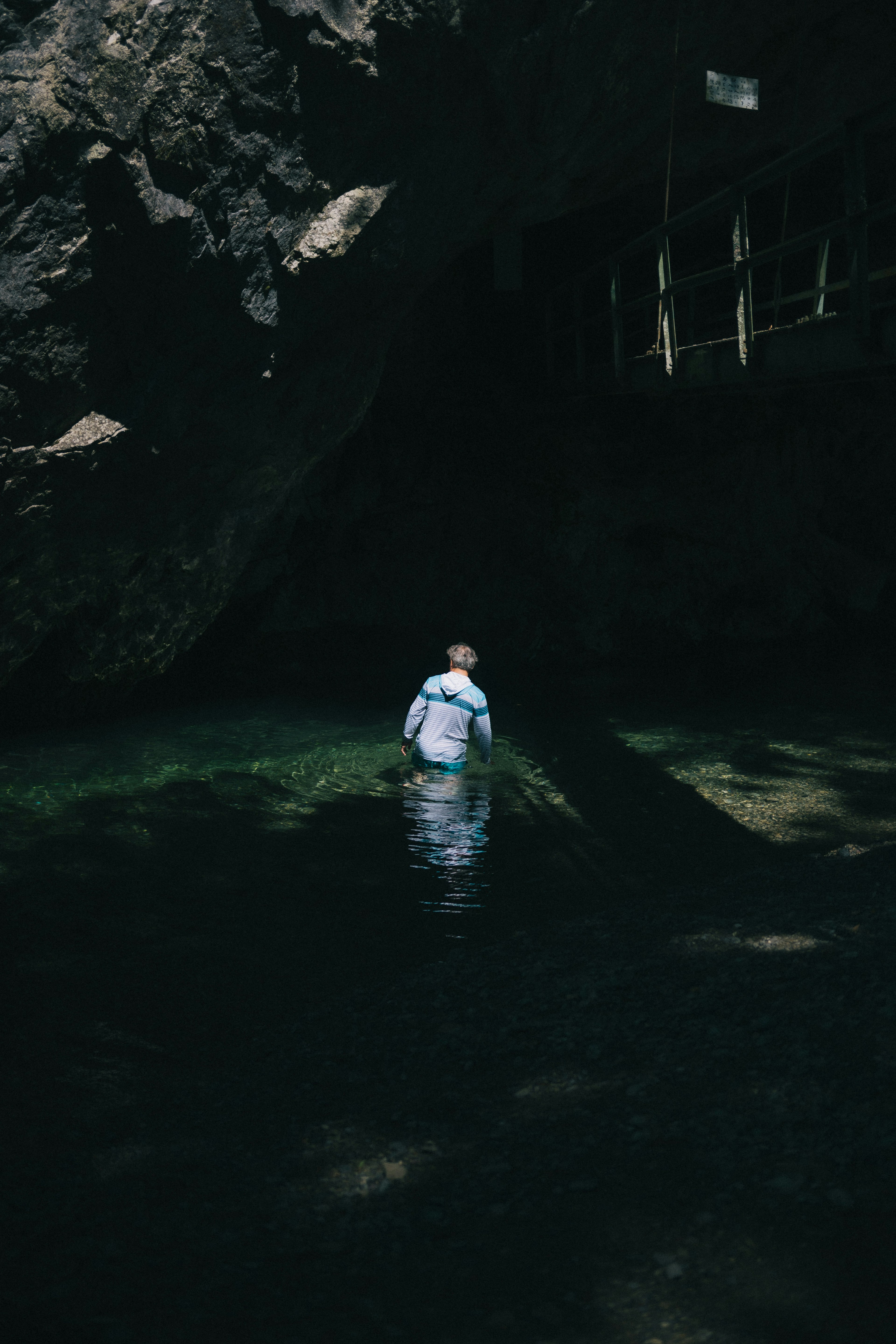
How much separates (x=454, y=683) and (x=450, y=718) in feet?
1.06

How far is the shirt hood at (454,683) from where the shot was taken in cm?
848

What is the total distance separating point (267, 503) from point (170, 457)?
6.90 ft

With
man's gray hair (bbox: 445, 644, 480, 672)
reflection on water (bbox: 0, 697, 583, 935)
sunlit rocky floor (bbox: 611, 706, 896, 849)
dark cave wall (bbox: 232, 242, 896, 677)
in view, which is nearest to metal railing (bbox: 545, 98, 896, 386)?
dark cave wall (bbox: 232, 242, 896, 677)

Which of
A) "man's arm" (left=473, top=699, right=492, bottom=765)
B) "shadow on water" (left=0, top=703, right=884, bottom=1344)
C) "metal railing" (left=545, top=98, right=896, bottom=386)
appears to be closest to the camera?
"shadow on water" (left=0, top=703, right=884, bottom=1344)

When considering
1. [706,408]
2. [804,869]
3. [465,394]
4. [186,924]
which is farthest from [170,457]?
[706,408]

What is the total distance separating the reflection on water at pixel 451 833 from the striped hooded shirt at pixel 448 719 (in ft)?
0.87

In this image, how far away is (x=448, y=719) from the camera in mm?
8578

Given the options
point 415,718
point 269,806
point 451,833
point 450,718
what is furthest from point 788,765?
point 269,806

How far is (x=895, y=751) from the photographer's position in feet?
32.1

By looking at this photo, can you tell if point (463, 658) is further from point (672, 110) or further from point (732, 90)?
point (732, 90)

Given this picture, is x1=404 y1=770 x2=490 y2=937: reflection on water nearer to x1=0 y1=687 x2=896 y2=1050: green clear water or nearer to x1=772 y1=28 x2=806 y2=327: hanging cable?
x1=0 y1=687 x2=896 y2=1050: green clear water

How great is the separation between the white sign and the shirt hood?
6.23 m

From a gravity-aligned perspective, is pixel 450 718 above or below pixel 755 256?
below

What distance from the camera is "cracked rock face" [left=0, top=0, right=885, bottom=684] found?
6.92 m
